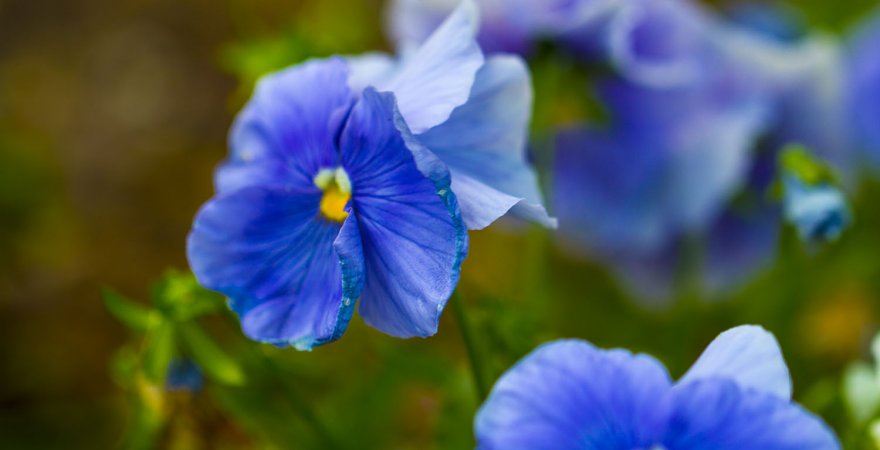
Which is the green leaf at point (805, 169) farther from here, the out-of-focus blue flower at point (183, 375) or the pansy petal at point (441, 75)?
the out-of-focus blue flower at point (183, 375)

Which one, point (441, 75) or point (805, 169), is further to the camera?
point (805, 169)

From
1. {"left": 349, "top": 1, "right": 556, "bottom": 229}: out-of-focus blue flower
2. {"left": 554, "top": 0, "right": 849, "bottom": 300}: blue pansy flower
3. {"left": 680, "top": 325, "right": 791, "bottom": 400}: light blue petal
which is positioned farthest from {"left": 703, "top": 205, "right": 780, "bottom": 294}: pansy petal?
{"left": 680, "top": 325, "right": 791, "bottom": 400}: light blue petal

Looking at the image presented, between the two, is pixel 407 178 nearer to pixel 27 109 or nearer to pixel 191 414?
pixel 191 414

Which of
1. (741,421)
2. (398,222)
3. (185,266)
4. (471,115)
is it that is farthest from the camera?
(185,266)

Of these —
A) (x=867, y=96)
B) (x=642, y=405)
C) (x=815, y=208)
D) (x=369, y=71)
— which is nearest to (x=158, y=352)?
(x=369, y=71)

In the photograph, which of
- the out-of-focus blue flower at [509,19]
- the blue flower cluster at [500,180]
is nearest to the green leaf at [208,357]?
the blue flower cluster at [500,180]

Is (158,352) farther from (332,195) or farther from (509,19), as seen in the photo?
(509,19)

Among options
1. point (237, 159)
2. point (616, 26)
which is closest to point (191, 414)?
point (237, 159)

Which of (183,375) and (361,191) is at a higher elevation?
(361,191)
